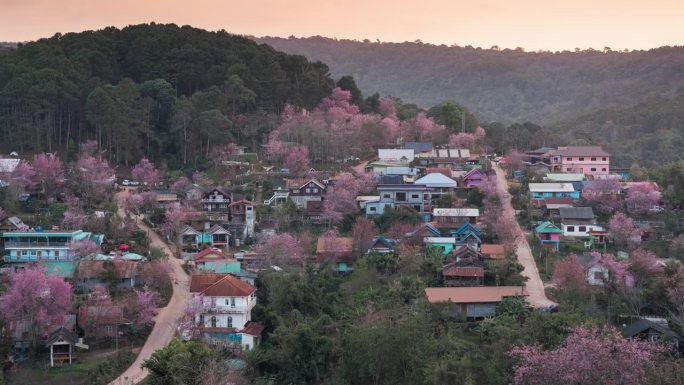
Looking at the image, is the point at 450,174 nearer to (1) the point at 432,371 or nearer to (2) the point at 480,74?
(1) the point at 432,371

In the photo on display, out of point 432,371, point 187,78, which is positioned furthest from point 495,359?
point 187,78

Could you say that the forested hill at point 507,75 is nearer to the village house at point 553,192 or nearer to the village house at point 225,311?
the village house at point 553,192

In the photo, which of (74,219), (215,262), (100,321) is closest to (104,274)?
(100,321)

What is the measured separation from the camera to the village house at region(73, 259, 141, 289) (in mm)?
18797

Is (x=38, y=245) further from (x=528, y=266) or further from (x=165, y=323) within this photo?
(x=528, y=266)

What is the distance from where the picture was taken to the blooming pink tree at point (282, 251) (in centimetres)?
1975

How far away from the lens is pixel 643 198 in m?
23.4

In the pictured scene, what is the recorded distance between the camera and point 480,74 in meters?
68.4

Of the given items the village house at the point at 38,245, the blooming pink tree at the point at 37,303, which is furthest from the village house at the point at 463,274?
the village house at the point at 38,245

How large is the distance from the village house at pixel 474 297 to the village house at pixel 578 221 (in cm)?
500

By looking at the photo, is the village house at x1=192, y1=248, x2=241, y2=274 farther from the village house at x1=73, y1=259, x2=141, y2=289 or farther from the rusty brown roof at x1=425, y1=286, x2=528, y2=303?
the rusty brown roof at x1=425, y1=286, x2=528, y2=303

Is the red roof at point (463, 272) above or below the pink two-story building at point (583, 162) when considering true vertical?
below

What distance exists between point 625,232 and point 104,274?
43.5 ft

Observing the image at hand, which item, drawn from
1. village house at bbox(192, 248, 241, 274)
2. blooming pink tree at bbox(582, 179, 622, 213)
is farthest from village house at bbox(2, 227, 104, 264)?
blooming pink tree at bbox(582, 179, 622, 213)
